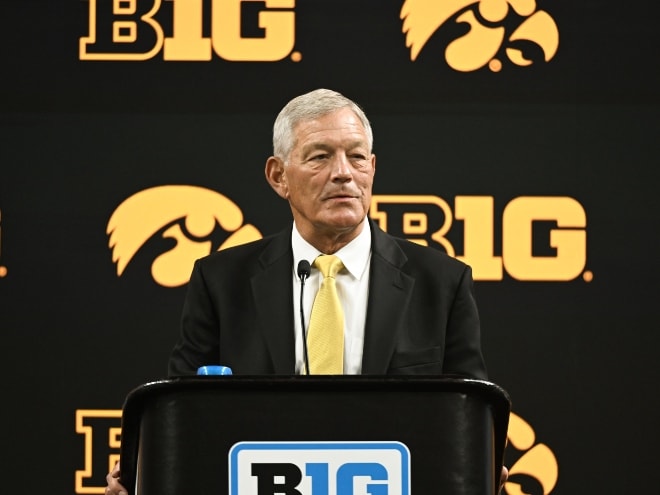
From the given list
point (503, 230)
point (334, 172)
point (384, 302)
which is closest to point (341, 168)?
point (334, 172)

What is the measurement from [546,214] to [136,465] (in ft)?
5.99

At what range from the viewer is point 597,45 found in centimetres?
318

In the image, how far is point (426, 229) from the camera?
314cm

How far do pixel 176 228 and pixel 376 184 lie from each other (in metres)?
0.57

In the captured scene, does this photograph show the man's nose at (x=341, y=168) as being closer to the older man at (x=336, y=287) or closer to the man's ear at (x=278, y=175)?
the older man at (x=336, y=287)

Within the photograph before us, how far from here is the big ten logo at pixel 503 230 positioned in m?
3.13

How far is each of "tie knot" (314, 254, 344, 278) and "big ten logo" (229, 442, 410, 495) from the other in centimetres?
79

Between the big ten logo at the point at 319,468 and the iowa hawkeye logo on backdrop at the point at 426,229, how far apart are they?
5.66ft

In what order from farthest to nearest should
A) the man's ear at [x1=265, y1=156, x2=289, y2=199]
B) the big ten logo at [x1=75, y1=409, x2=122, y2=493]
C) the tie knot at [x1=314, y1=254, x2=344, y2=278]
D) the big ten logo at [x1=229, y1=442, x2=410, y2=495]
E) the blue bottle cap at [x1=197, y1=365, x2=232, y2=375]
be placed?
the big ten logo at [x1=75, y1=409, x2=122, y2=493]
the man's ear at [x1=265, y1=156, x2=289, y2=199]
the tie knot at [x1=314, y1=254, x2=344, y2=278]
the blue bottle cap at [x1=197, y1=365, x2=232, y2=375]
the big ten logo at [x1=229, y1=442, x2=410, y2=495]

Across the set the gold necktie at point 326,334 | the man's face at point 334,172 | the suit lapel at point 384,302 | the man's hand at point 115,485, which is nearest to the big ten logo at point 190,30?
the man's face at point 334,172

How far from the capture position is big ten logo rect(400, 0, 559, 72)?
3.17 metres

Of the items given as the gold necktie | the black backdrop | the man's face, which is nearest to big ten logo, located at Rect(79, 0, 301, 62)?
the black backdrop

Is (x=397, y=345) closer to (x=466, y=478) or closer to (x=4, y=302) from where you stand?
(x=466, y=478)

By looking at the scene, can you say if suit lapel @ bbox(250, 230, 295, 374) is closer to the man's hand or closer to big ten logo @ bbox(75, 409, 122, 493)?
the man's hand
